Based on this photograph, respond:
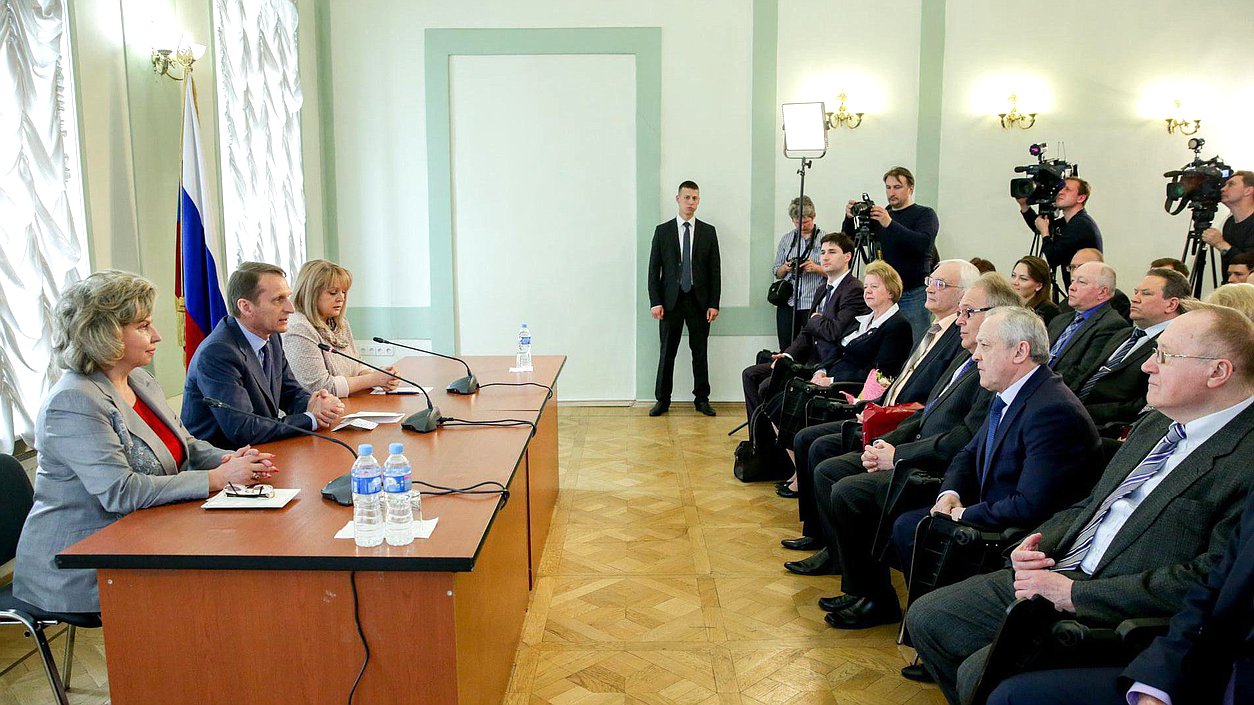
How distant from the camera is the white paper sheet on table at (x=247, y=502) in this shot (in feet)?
7.38

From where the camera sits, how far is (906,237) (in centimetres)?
585

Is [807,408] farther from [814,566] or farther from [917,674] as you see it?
[917,674]

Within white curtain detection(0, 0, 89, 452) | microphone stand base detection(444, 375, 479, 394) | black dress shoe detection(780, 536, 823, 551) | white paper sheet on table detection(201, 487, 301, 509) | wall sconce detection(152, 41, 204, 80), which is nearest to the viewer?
white paper sheet on table detection(201, 487, 301, 509)

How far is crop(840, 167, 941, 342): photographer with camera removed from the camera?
586cm

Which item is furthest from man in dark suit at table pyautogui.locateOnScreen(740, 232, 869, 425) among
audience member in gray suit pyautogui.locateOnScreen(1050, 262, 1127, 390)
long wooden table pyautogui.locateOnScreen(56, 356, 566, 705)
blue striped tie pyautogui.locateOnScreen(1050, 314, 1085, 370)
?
long wooden table pyautogui.locateOnScreen(56, 356, 566, 705)

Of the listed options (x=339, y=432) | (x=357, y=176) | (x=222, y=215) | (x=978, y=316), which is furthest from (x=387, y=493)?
(x=357, y=176)

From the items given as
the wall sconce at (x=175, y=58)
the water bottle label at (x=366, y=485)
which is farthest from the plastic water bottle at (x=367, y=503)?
the wall sconce at (x=175, y=58)

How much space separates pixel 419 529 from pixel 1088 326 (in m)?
2.90

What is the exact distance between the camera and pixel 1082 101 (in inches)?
269

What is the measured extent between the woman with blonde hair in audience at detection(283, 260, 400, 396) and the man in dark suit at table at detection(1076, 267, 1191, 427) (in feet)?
9.22

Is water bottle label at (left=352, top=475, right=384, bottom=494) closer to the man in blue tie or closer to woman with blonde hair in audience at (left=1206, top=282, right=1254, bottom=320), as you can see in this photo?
the man in blue tie

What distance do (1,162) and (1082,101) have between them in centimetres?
675

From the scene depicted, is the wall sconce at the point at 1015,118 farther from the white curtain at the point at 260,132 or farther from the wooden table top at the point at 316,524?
the wooden table top at the point at 316,524

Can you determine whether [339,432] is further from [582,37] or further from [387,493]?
[582,37]
